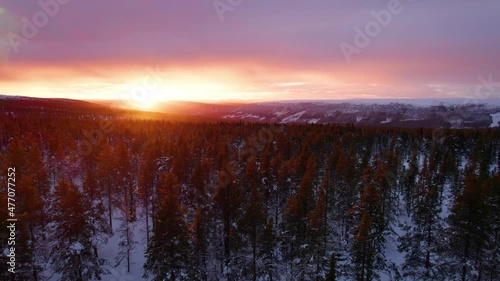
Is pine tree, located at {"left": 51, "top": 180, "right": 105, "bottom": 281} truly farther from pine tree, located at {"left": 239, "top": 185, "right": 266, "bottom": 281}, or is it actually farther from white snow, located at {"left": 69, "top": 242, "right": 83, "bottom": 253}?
pine tree, located at {"left": 239, "top": 185, "right": 266, "bottom": 281}

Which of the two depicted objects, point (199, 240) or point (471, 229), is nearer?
point (471, 229)

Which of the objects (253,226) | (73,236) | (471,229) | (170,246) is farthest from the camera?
(253,226)

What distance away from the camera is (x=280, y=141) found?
71125 mm

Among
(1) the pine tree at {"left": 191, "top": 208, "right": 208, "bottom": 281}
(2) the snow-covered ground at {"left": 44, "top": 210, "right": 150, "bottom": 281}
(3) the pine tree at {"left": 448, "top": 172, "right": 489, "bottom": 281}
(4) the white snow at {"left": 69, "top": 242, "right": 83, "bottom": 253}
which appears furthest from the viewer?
(2) the snow-covered ground at {"left": 44, "top": 210, "right": 150, "bottom": 281}

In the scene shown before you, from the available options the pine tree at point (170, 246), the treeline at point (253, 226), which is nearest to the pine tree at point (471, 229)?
the treeline at point (253, 226)

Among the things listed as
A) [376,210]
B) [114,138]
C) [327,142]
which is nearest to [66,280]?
[376,210]

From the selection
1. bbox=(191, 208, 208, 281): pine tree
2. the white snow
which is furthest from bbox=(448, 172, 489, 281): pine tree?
the white snow

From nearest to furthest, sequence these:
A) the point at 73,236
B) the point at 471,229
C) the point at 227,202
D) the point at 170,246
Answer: the point at 170,246
the point at 73,236
the point at 471,229
the point at 227,202

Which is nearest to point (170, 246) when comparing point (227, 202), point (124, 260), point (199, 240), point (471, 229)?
point (199, 240)

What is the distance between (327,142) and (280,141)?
18.8 meters

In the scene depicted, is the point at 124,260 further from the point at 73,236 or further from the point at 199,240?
the point at 199,240

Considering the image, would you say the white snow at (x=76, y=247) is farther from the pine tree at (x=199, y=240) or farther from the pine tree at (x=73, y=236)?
the pine tree at (x=199, y=240)

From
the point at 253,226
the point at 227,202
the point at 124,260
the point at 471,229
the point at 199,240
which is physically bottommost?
the point at 124,260

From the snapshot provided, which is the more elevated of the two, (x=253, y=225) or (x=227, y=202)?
(x=227, y=202)
